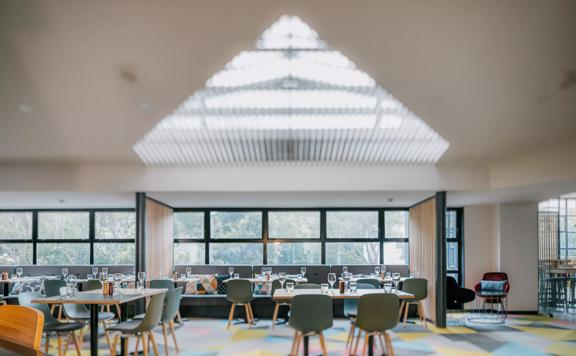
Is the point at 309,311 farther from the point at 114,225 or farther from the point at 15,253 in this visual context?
the point at 15,253

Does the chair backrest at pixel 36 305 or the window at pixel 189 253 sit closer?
the chair backrest at pixel 36 305

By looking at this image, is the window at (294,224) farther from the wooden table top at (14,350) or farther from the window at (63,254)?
the wooden table top at (14,350)

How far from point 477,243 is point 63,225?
10.1 meters

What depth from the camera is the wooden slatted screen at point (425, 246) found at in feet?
37.6

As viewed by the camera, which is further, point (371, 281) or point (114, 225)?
point (114, 225)

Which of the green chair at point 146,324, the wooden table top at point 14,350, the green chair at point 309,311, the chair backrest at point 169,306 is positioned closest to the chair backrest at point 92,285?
the chair backrest at point 169,306

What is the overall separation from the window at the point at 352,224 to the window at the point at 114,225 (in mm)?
4925

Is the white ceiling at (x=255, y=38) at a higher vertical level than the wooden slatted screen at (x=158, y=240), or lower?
higher

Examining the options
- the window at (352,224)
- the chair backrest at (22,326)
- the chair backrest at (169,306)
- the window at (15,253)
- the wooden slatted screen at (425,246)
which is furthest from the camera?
the window at (15,253)

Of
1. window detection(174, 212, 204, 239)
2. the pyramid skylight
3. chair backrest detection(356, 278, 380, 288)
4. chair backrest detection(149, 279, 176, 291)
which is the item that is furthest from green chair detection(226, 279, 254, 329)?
window detection(174, 212, 204, 239)

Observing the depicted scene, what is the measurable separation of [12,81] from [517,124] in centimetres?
692

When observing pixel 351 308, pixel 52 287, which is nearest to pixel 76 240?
pixel 52 287

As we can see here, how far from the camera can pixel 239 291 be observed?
11.0m

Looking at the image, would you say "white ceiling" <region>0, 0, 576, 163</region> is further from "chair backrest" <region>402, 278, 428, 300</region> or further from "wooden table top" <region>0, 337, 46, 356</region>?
"wooden table top" <region>0, 337, 46, 356</region>
